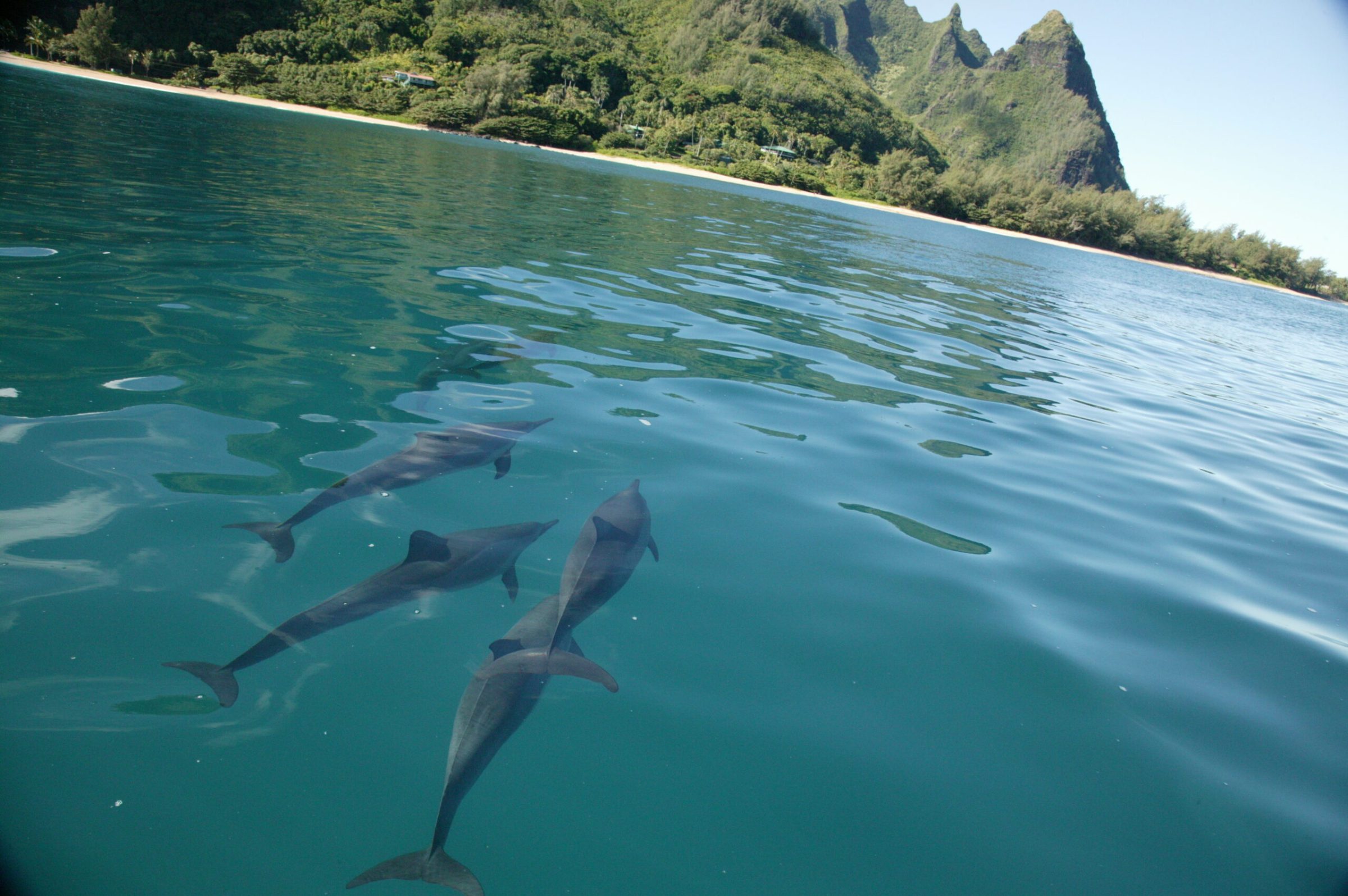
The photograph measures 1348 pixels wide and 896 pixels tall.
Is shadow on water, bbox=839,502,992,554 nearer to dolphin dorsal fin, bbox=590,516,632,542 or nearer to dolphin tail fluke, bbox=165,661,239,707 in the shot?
dolphin dorsal fin, bbox=590,516,632,542

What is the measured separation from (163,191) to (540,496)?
13.3 m

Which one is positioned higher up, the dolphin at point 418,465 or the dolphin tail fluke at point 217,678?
the dolphin at point 418,465

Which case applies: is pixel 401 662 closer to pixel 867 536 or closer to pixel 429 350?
pixel 867 536

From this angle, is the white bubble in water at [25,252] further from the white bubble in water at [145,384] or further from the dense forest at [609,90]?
the dense forest at [609,90]

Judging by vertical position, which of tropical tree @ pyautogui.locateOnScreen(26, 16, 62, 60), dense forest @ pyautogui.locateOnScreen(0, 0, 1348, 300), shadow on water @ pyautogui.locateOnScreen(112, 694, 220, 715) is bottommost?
shadow on water @ pyautogui.locateOnScreen(112, 694, 220, 715)

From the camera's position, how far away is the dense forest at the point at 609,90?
71.8 metres

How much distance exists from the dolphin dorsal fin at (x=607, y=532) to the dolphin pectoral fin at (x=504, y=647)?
2.74ft

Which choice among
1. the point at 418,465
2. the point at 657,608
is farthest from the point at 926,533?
the point at 418,465

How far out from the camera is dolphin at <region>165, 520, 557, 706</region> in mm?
2725

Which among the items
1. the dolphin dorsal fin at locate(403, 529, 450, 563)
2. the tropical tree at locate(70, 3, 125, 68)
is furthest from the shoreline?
the dolphin dorsal fin at locate(403, 529, 450, 563)

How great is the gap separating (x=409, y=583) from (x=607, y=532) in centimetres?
107

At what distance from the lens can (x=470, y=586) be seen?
11.3 feet

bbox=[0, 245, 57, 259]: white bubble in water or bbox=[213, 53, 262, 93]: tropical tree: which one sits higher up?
bbox=[213, 53, 262, 93]: tropical tree

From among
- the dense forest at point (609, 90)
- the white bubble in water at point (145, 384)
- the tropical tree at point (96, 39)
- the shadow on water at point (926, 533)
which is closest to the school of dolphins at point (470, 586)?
the shadow on water at point (926, 533)
